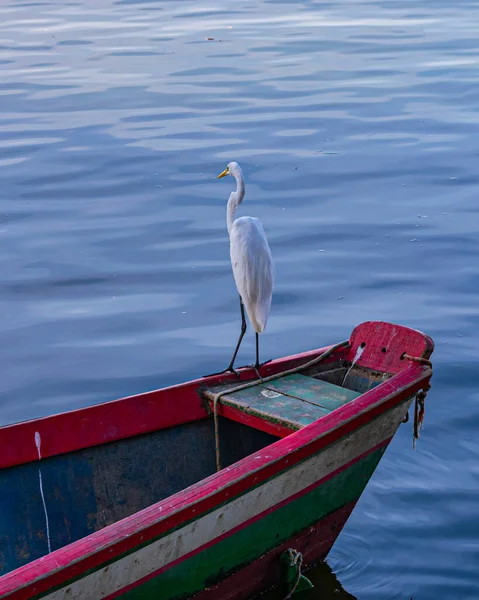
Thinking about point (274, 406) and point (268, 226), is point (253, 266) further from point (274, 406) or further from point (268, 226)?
point (268, 226)

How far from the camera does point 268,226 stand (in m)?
11.3

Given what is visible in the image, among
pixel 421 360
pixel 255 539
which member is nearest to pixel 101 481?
pixel 255 539

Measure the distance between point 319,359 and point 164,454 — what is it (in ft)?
3.60

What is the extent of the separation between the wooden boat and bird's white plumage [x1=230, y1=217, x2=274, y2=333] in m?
0.54

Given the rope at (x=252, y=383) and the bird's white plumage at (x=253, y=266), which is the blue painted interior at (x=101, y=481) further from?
the bird's white plumage at (x=253, y=266)

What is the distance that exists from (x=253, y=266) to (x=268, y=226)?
15.4ft

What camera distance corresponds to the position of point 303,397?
5.88 metres

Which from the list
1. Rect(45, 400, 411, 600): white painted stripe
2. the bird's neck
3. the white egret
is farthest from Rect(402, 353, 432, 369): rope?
the bird's neck

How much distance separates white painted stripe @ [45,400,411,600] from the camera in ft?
14.4

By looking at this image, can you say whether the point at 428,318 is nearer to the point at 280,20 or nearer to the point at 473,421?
the point at 473,421

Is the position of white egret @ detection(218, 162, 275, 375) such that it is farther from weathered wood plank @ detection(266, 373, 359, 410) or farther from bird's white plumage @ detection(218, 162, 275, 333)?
weathered wood plank @ detection(266, 373, 359, 410)

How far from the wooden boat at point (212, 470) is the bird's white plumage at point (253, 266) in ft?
1.77

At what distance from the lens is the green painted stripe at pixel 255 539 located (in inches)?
189

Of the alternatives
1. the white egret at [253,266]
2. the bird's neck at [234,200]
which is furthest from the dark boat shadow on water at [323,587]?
the bird's neck at [234,200]
